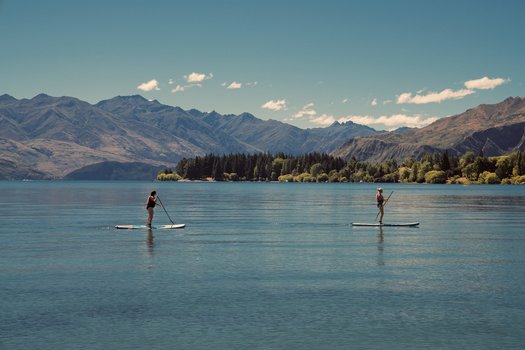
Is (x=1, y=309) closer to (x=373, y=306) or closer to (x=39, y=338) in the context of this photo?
(x=39, y=338)

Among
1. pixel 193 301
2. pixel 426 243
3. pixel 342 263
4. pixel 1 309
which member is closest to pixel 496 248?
pixel 426 243

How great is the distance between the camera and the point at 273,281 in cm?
3366

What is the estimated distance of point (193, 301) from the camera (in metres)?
28.5

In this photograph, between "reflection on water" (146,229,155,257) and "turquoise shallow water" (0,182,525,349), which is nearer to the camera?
"turquoise shallow water" (0,182,525,349)

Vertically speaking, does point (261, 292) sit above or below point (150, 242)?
below

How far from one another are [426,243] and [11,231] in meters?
38.4

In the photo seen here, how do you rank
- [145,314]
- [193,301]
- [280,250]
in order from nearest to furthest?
[145,314], [193,301], [280,250]

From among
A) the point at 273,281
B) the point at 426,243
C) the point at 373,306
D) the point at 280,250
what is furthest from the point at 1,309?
the point at 426,243

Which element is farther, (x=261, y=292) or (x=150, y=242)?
(x=150, y=242)

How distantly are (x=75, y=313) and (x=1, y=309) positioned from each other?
10.6 feet

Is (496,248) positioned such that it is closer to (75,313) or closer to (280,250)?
(280,250)

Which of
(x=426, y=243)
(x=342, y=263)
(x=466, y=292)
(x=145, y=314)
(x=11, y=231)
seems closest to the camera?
(x=145, y=314)

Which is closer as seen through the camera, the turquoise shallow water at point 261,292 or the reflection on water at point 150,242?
the turquoise shallow water at point 261,292

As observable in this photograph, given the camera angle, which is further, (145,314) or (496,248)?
(496,248)
